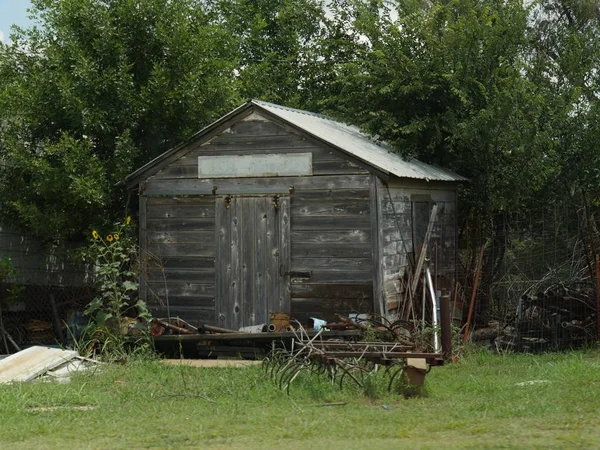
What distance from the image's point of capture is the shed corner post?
1388 centimetres

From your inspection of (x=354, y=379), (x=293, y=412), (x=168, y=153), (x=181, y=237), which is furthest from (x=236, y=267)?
(x=293, y=412)

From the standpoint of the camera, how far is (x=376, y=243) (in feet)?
45.7

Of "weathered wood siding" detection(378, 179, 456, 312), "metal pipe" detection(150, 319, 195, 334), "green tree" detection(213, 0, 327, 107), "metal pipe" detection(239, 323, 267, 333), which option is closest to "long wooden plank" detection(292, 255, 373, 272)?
"weathered wood siding" detection(378, 179, 456, 312)

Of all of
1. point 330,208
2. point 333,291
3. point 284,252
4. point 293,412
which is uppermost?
point 330,208

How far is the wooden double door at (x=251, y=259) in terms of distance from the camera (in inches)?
567

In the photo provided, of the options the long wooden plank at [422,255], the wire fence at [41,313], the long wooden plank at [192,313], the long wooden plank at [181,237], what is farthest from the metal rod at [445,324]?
the wire fence at [41,313]

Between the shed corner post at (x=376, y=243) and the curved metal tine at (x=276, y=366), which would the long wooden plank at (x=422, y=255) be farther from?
the curved metal tine at (x=276, y=366)

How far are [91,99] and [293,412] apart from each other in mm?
7418

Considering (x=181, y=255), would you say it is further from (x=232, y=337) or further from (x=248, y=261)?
(x=232, y=337)

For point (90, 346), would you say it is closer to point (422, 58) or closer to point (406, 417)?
point (406, 417)

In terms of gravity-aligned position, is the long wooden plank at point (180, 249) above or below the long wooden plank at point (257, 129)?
below

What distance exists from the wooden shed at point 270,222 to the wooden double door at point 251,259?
0.05 feet

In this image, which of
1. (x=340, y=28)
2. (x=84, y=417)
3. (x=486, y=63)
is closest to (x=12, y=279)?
(x=84, y=417)

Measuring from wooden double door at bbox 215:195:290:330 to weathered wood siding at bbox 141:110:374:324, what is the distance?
0.40ft
